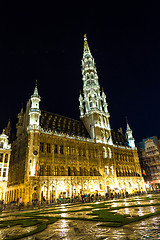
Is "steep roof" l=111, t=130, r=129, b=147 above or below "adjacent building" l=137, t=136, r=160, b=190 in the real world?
above

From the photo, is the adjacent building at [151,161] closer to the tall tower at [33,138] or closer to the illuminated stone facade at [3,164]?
the tall tower at [33,138]

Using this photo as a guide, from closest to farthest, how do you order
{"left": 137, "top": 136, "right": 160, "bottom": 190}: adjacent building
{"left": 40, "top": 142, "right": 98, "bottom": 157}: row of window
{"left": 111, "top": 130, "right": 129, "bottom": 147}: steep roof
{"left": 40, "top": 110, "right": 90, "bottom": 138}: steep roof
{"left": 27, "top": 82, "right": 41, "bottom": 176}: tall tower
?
{"left": 27, "top": 82, "right": 41, "bottom": 176}: tall tower, {"left": 40, "top": 142, "right": 98, "bottom": 157}: row of window, {"left": 40, "top": 110, "right": 90, "bottom": 138}: steep roof, {"left": 137, "top": 136, "right": 160, "bottom": 190}: adjacent building, {"left": 111, "top": 130, "right": 129, "bottom": 147}: steep roof

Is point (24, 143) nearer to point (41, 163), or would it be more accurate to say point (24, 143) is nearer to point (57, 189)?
point (41, 163)

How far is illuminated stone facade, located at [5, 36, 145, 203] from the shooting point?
3803 centimetres

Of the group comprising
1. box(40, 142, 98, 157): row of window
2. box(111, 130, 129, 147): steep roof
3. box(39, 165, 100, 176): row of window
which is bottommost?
box(39, 165, 100, 176): row of window

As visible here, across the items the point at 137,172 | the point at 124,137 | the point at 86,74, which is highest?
the point at 86,74

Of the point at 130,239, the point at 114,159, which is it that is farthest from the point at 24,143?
the point at 130,239

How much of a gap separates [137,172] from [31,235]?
63.6 m

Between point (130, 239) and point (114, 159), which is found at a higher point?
point (114, 159)

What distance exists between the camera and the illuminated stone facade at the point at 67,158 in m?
38.0

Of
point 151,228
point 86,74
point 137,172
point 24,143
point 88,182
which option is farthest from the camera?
point 86,74

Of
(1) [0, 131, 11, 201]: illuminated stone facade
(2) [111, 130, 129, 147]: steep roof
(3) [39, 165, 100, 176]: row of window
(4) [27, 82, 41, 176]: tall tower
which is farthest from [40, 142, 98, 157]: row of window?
(2) [111, 130, 129, 147]: steep roof

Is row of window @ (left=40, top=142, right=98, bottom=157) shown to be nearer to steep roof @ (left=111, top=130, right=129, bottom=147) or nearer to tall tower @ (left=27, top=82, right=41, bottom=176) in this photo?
tall tower @ (left=27, top=82, right=41, bottom=176)

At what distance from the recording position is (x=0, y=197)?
40.1m
